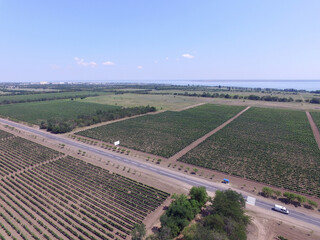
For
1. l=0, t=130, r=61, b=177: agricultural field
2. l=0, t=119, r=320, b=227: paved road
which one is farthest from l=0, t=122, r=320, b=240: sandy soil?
l=0, t=130, r=61, b=177: agricultural field

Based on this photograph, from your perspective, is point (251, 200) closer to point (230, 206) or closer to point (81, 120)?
point (230, 206)

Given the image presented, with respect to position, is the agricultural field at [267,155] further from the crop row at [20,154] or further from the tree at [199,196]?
the crop row at [20,154]

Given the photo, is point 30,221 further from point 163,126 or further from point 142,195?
point 163,126

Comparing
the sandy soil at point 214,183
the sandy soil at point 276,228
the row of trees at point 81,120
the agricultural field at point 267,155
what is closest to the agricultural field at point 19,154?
the sandy soil at point 214,183

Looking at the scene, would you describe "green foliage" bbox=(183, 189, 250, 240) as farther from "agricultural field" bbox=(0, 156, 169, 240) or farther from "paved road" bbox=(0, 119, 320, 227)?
"agricultural field" bbox=(0, 156, 169, 240)

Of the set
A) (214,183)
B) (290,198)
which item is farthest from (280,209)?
(214,183)

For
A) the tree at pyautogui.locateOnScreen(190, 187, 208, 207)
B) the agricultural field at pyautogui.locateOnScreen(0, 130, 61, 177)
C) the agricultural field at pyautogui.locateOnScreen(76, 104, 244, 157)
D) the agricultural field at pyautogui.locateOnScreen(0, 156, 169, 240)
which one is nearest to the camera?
the agricultural field at pyautogui.locateOnScreen(0, 156, 169, 240)

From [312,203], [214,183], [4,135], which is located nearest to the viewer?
[312,203]
